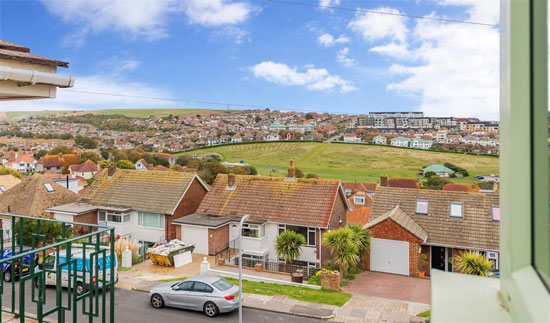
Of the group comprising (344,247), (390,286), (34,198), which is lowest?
(390,286)

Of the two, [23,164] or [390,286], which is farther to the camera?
[23,164]

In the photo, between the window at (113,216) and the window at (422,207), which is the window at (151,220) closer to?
the window at (113,216)

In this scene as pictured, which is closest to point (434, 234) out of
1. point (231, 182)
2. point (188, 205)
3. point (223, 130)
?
point (231, 182)

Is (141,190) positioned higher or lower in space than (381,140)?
lower

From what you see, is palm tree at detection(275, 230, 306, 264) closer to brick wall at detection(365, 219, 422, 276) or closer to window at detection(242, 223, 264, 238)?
window at detection(242, 223, 264, 238)

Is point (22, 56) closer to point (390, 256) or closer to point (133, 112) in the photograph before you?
point (390, 256)

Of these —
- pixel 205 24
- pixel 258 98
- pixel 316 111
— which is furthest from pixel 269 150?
pixel 205 24
